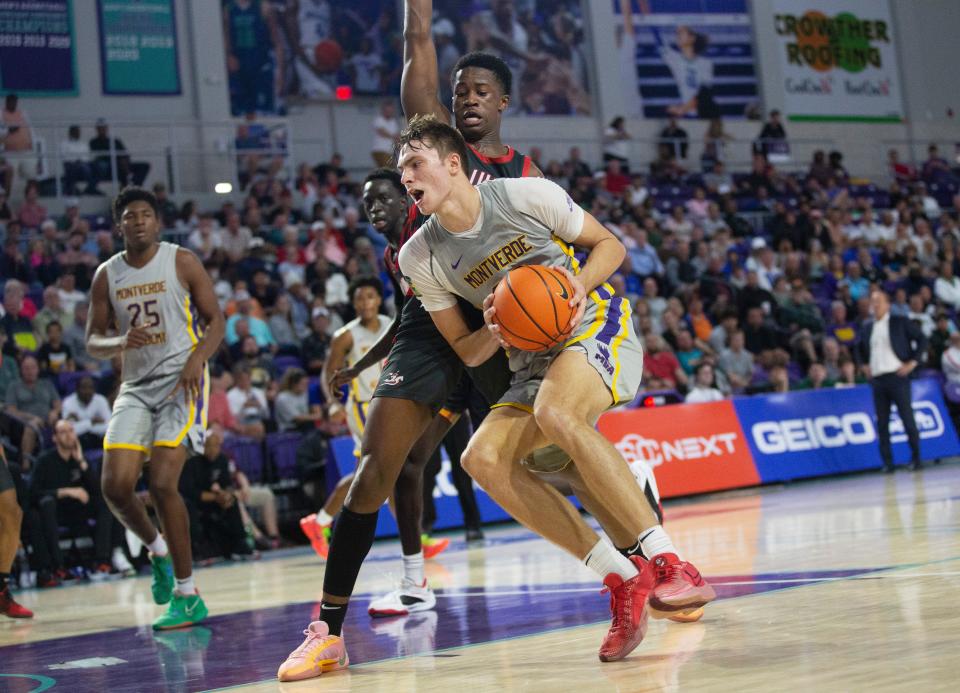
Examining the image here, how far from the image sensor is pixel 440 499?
1218 cm

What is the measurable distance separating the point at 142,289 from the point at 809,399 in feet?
32.4

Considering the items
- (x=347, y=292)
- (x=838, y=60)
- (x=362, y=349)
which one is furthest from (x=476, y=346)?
(x=838, y=60)

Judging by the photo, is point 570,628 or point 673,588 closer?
point 673,588

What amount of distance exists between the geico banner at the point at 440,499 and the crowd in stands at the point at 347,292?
1.71ft

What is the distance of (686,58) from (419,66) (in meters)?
21.3

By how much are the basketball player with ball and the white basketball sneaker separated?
5.37ft

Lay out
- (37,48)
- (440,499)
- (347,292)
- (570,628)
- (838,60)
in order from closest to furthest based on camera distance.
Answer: (570,628)
(440,499)
(347,292)
(37,48)
(838,60)

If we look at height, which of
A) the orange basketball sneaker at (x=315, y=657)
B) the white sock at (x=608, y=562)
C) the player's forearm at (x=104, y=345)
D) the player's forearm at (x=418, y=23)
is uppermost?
the player's forearm at (x=418, y=23)

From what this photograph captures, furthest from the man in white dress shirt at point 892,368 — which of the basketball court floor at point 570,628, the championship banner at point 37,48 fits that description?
the championship banner at point 37,48

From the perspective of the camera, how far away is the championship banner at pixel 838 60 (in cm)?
2678

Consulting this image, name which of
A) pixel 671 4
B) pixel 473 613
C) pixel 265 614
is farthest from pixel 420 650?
pixel 671 4

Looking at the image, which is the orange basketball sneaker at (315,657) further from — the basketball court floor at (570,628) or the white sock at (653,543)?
the white sock at (653,543)

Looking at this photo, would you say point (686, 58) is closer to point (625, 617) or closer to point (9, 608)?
point (9, 608)

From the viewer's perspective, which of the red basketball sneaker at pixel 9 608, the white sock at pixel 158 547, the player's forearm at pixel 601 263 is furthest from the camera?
the red basketball sneaker at pixel 9 608
